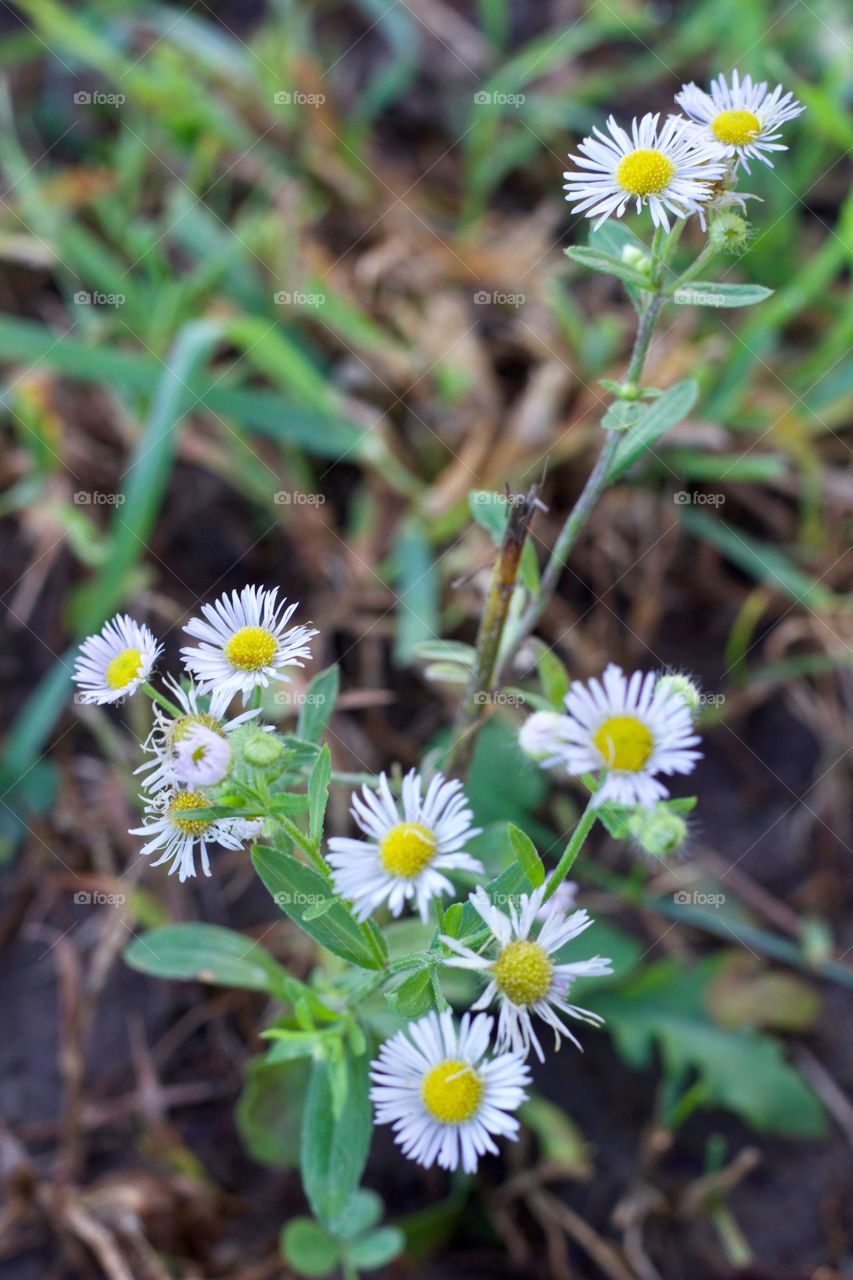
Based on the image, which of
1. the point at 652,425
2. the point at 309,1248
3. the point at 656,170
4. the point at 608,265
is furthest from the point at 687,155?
the point at 309,1248

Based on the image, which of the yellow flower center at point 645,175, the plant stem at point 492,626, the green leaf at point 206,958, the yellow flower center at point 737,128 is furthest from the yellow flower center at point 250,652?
the yellow flower center at point 737,128

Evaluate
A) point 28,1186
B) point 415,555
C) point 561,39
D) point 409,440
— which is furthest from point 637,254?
point 561,39

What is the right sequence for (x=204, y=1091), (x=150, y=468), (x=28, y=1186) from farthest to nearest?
(x=150, y=468)
(x=204, y=1091)
(x=28, y=1186)

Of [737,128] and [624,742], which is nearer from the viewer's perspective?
[624,742]

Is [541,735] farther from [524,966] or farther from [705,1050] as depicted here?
[705,1050]

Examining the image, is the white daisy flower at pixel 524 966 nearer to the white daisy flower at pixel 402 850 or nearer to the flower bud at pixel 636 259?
the white daisy flower at pixel 402 850

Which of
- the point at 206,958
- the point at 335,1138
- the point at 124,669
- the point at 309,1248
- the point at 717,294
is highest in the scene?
the point at 717,294

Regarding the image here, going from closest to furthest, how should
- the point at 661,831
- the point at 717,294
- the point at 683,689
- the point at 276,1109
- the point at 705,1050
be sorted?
1. the point at 661,831
2. the point at 683,689
3. the point at 717,294
4. the point at 276,1109
5. the point at 705,1050

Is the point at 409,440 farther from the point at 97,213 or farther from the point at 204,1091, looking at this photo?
the point at 204,1091
